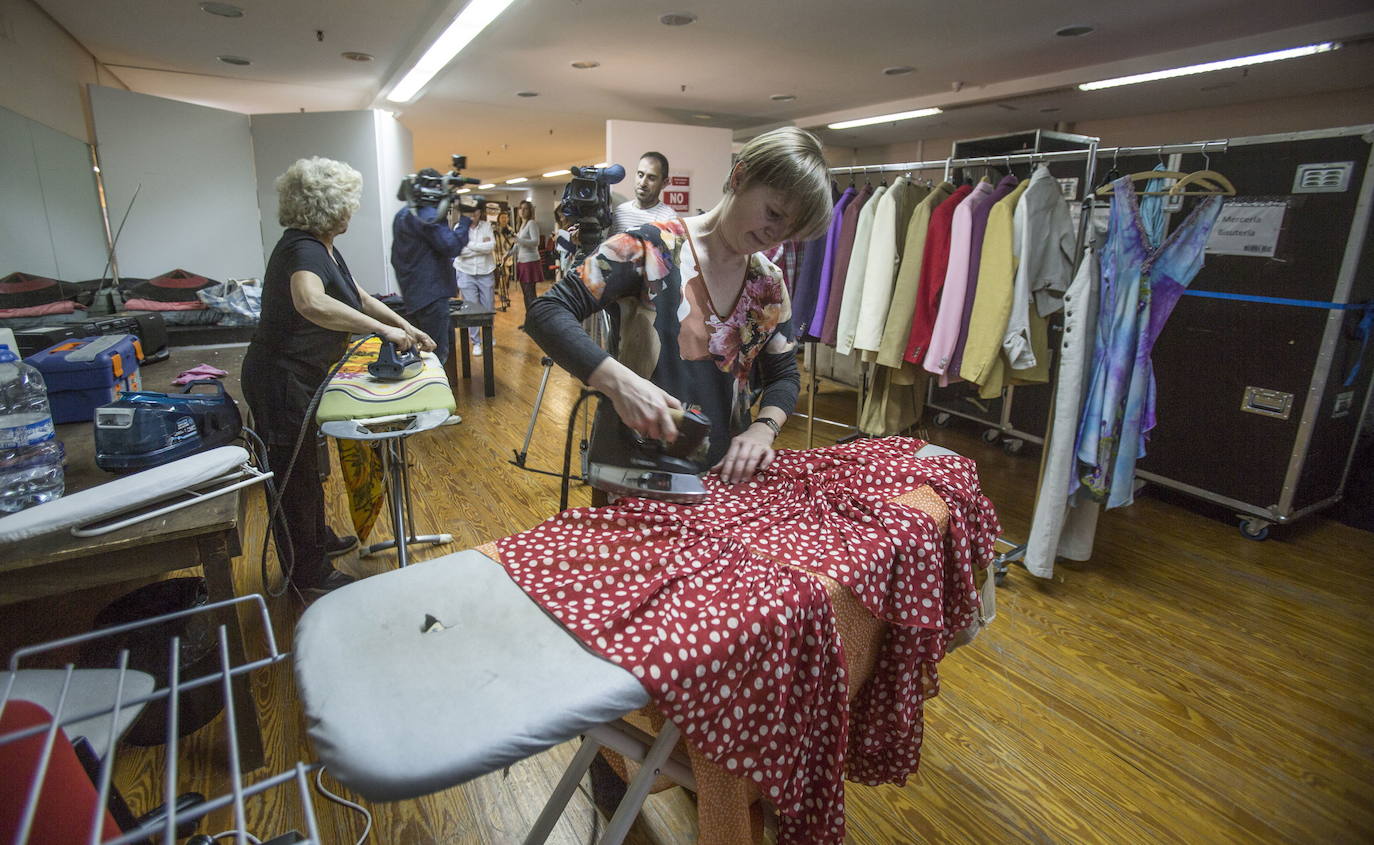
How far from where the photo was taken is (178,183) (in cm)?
518

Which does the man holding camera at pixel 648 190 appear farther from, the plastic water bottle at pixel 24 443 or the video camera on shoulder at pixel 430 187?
the plastic water bottle at pixel 24 443

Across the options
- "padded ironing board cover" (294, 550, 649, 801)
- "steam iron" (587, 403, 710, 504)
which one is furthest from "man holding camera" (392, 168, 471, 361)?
"padded ironing board cover" (294, 550, 649, 801)

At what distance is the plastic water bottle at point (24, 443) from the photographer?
3.74 feet

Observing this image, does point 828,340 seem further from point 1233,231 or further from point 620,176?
point 1233,231

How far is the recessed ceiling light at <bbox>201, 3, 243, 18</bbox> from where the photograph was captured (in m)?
3.82

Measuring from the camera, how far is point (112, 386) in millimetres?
1701

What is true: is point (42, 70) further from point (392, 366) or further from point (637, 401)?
point (637, 401)

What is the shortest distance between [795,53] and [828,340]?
2.75m

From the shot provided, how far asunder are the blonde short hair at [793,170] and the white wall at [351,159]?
5.38 meters

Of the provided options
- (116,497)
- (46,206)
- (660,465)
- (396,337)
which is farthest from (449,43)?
(660,465)

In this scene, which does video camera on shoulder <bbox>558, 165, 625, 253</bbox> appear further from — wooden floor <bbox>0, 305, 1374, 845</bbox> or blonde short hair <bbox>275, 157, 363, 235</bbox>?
wooden floor <bbox>0, 305, 1374, 845</bbox>

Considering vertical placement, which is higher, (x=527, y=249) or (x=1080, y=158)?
(x=1080, y=158)

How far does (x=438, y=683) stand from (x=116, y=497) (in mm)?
875

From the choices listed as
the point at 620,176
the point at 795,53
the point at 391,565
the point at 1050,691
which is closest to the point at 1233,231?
the point at 1050,691
